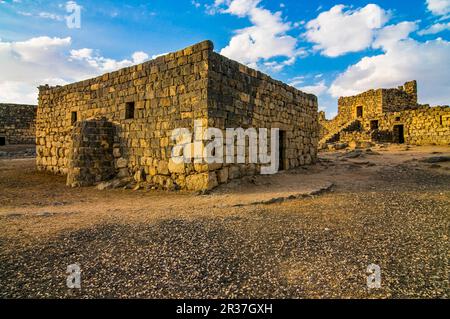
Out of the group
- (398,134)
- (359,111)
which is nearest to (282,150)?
(398,134)

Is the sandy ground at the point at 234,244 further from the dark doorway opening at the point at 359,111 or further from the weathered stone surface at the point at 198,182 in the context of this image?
the dark doorway opening at the point at 359,111

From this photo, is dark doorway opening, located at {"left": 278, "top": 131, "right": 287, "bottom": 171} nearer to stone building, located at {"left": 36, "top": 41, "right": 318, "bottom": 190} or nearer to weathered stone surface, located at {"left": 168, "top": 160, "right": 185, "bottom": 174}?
stone building, located at {"left": 36, "top": 41, "right": 318, "bottom": 190}

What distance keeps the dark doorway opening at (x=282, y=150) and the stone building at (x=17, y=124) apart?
21374 mm

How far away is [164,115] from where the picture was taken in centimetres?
768

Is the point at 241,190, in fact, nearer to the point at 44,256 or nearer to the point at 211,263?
the point at 211,263

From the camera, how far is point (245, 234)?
142 inches

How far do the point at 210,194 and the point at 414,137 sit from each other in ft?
62.0

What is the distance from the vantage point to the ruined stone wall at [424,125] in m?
17.4

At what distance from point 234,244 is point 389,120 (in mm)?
22009

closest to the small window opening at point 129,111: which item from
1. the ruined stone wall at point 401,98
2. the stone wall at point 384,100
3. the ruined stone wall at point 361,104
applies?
the stone wall at point 384,100

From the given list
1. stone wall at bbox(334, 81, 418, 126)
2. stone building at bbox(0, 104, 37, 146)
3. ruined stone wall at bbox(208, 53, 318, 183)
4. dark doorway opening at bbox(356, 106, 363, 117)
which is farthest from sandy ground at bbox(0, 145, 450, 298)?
dark doorway opening at bbox(356, 106, 363, 117)

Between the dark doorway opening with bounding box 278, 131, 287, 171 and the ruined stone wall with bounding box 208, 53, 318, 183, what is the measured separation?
1.7 inches

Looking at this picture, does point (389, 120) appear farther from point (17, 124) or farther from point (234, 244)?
point (17, 124)
